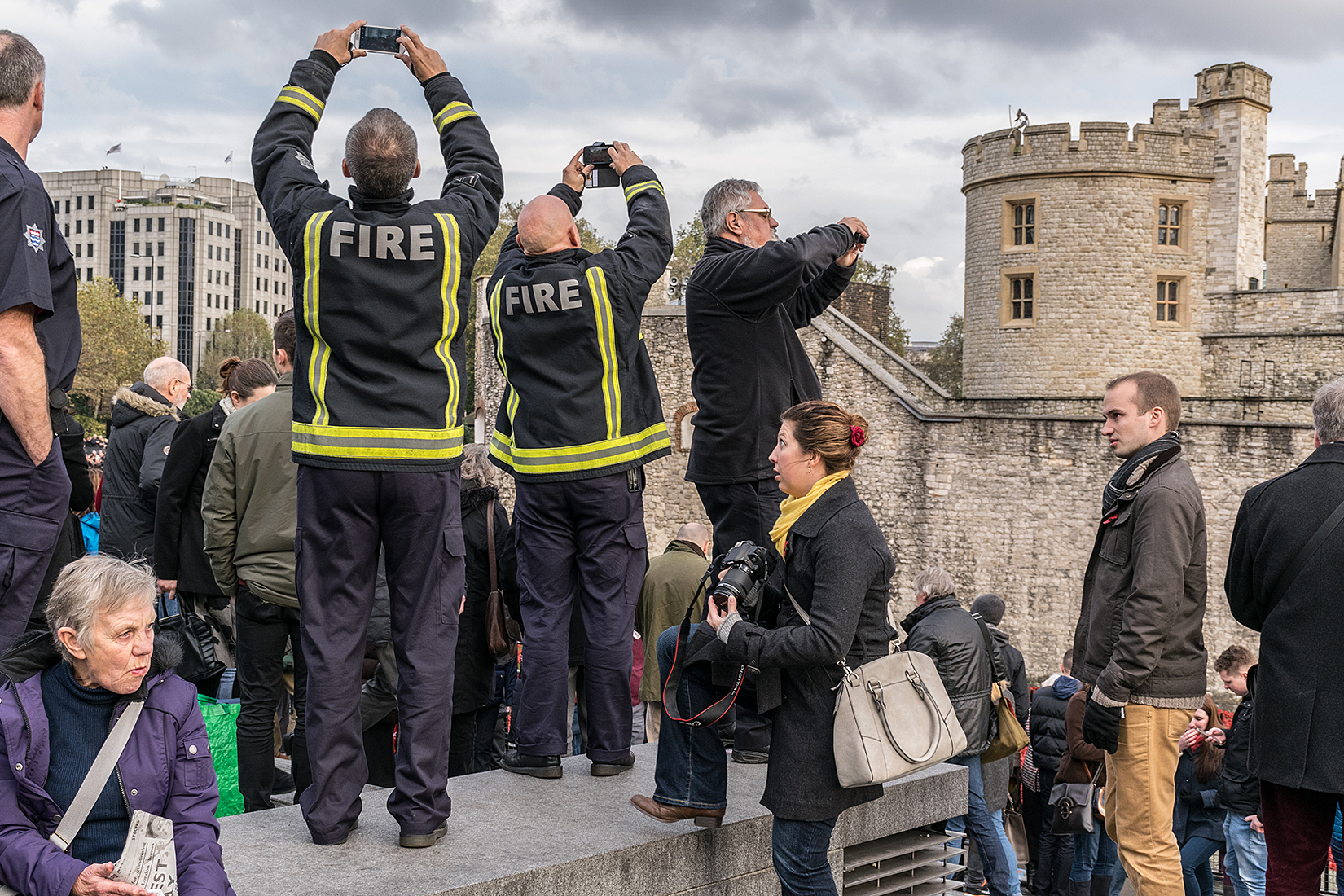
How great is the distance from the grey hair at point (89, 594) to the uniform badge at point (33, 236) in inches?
38.7

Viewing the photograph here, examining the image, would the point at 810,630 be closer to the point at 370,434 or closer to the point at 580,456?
the point at 580,456

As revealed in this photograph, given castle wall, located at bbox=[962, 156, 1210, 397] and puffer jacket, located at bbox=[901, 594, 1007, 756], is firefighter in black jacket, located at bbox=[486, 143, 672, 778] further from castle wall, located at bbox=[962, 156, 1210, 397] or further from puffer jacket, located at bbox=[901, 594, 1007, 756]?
castle wall, located at bbox=[962, 156, 1210, 397]

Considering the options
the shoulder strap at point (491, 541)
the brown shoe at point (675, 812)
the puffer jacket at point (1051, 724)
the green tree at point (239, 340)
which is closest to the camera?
the brown shoe at point (675, 812)

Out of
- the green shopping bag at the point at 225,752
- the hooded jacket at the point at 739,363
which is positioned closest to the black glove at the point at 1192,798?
the hooded jacket at the point at 739,363

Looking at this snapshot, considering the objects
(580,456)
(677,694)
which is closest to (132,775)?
(677,694)

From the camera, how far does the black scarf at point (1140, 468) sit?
180 inches

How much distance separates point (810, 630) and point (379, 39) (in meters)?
2.49

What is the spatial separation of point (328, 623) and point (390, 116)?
1.61 meters

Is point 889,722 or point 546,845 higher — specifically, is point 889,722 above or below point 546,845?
above

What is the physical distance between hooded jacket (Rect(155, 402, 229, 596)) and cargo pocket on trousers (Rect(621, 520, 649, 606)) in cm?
229

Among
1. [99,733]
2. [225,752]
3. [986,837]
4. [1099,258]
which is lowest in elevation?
[986,837]

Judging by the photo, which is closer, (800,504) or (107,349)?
(800,504)

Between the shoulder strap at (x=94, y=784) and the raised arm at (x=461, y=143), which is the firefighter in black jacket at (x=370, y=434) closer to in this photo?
the raised arm at (x=461, y=143)

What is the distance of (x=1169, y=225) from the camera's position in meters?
30.0
